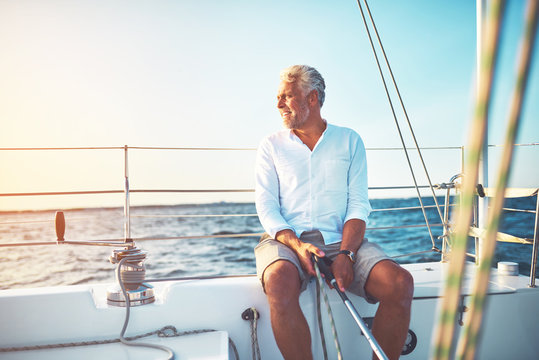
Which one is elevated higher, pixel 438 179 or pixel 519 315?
pixel 438 179

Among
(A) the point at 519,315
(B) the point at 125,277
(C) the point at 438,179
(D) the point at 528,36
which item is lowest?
(A) the point at 519,315

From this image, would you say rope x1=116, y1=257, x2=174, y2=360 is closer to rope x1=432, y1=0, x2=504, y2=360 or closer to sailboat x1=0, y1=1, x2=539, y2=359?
sailboat x1=0, y1=1, x2=539, y2=359

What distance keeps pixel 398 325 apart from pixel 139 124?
11.5m

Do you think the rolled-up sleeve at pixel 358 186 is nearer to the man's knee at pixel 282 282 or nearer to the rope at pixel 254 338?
the man's knee at pixel 282 282

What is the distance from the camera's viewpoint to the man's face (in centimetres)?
178

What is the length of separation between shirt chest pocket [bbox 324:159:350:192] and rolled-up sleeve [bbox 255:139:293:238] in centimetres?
22

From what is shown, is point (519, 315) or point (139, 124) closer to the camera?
point (519, 315)

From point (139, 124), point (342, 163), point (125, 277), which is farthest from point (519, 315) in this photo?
point (139, 124)

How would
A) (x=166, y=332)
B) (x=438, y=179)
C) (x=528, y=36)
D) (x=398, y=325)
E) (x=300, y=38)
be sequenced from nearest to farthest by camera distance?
(x=528, y=36) → (x=398, y=325) → (x=166, y=332) → (x=438, y=179) → (x=300, y=38)

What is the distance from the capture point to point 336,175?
1718 millimetres

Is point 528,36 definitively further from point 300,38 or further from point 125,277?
point 300,38

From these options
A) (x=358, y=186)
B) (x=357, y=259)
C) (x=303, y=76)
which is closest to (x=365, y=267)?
(x=357, y=259)

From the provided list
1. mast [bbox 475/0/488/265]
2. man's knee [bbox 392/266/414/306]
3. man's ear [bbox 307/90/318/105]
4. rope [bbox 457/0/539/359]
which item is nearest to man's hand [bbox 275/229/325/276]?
man's knee [bbox 392/266/414/306]

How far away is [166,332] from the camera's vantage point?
151cm
